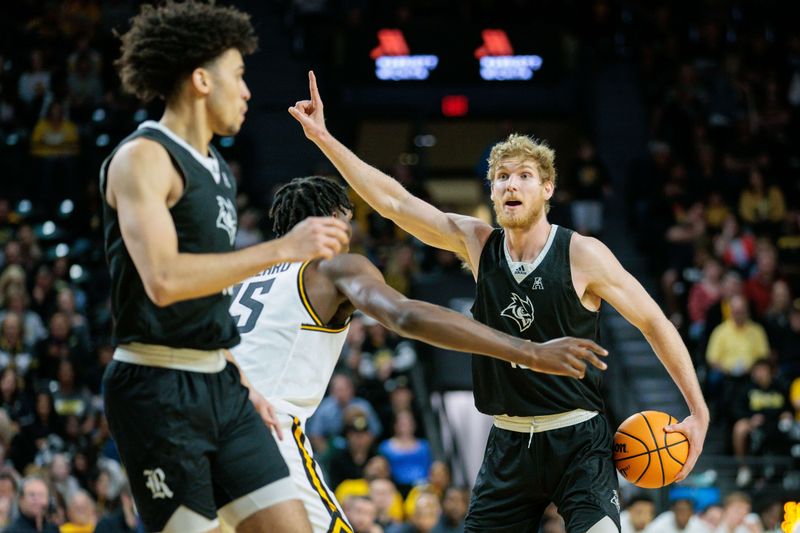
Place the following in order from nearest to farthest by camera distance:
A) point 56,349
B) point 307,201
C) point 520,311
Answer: point 307,201 → point 520,311 → point 56,349

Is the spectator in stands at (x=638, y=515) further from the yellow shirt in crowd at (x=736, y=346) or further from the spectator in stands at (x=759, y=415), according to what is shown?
the yellow shirt in crowd at (x=736, y=346)

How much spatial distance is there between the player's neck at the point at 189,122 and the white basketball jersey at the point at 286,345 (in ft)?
3.73

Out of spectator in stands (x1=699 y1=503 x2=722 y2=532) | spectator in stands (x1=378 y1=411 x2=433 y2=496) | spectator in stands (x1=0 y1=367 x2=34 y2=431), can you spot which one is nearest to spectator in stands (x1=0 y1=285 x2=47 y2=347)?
spectator in stands (x1=0 y1=367 x2=34 y2=431)

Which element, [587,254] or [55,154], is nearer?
[587,254]

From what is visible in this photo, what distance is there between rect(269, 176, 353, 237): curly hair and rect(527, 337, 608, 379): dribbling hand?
5.28ft

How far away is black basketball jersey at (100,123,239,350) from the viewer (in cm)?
447

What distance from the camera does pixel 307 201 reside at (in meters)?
5.82

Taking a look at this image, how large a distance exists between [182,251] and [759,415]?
10.4m

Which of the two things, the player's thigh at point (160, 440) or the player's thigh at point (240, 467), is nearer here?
the player's thigh at point (160, 440)

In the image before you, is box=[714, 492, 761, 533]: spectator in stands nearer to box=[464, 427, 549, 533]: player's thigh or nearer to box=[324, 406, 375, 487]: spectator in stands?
box=[324, 406, 375, 487]: spectator in stands

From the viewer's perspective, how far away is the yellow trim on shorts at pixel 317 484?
17.8 ft

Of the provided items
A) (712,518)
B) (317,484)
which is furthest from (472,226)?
(712,518)

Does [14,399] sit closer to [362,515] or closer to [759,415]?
[362,515]

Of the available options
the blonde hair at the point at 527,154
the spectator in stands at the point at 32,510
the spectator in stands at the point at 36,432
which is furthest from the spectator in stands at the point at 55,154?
the blonde hair at the point at 527,154
